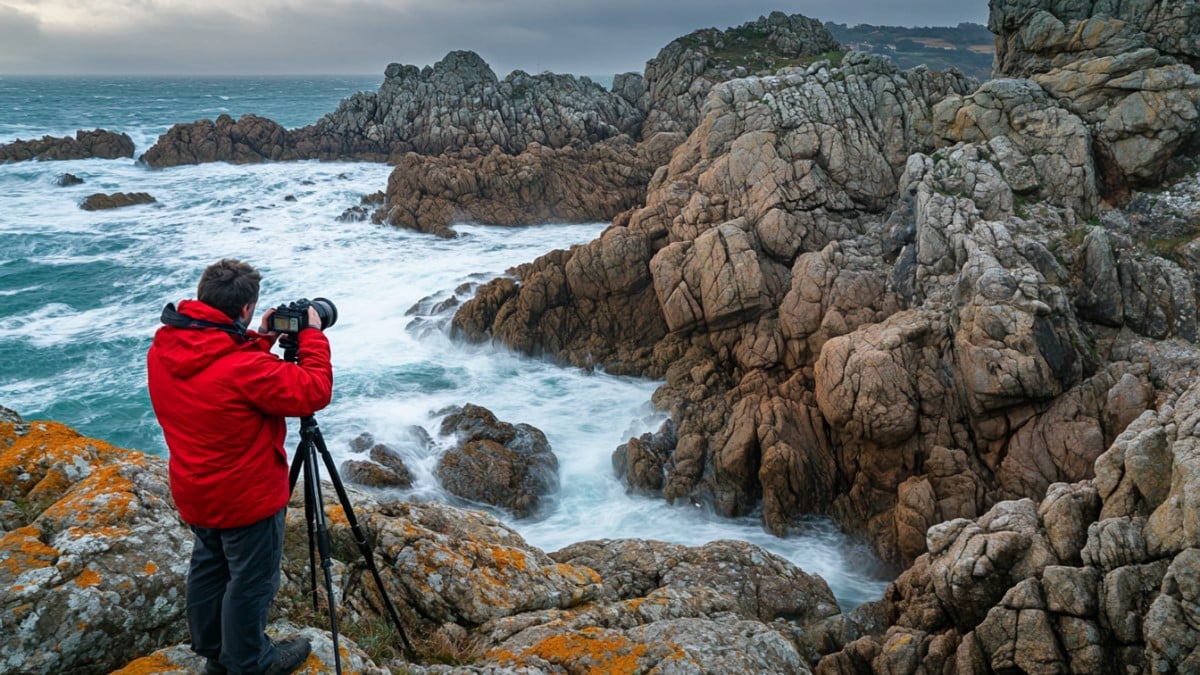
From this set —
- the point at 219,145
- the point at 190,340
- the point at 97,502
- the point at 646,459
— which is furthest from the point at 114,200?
the point at 190,340

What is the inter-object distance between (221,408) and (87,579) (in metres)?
1.92

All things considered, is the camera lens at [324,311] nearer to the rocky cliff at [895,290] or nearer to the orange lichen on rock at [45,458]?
the orange lichen on rock at [45,458]

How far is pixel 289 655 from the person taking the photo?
4.37 m

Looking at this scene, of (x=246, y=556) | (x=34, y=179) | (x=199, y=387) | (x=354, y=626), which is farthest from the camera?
(x=34, y=179)

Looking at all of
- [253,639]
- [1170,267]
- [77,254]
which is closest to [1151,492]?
[253,639]

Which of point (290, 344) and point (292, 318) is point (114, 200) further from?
point (292, 318)

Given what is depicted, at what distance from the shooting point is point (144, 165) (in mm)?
56750

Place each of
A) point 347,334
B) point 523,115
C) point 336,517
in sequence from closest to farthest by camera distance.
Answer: point 336,517
point 347,334
point 523,115

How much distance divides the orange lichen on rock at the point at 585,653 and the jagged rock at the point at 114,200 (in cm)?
4950

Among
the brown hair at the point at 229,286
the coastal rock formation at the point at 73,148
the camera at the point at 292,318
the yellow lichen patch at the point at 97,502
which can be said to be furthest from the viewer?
the coastal rock formation at the point at 73,148

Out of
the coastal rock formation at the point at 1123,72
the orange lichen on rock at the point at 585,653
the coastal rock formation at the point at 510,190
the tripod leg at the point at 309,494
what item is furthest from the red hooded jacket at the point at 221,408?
the coastal rock formation at the point at 510,190

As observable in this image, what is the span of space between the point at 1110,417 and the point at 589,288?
14597 mm

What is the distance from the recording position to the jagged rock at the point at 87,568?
4.25m

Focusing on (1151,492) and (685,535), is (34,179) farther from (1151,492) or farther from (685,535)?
(1151,492)
